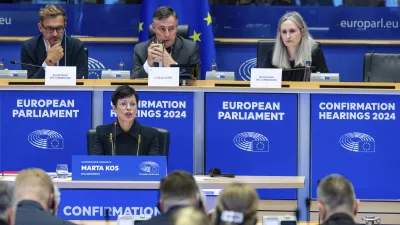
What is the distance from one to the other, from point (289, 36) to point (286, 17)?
0.74 ft

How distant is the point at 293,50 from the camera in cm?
935

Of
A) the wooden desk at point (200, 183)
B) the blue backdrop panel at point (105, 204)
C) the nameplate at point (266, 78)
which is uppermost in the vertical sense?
the nameplate at point (266, 78)

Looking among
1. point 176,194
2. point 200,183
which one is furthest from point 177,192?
point 200,183

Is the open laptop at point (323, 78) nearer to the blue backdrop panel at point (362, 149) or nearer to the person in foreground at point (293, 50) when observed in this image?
the blue backdrop panel at point (362, 149)

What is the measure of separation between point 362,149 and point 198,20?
370 cm

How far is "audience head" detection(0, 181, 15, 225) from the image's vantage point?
4380mm

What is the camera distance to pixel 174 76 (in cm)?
A: 886

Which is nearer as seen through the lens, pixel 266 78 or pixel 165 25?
pixel 266 78

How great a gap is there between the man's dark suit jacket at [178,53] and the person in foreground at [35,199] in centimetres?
450

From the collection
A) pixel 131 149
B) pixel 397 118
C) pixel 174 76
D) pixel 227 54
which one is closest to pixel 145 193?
pixel 131 149

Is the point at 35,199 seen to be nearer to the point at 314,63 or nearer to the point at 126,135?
the point at 126,135

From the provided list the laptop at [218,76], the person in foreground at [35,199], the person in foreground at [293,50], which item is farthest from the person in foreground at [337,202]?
the person in foreground at [293,50]

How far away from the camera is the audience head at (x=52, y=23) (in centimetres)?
951

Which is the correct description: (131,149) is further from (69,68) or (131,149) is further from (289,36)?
(289,36)
